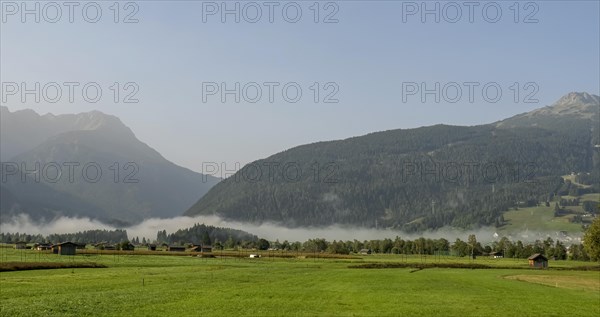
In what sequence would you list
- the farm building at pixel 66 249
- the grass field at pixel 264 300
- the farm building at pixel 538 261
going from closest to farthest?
the grass field at pixel 264 300 → the farm building at pixel 538 261 → the farm building at pixel 66 249

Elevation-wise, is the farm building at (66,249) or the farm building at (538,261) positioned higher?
the farm building at (66,249)

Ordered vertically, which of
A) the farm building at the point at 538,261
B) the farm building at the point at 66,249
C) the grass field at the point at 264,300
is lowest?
the farm building at the point at 538,261

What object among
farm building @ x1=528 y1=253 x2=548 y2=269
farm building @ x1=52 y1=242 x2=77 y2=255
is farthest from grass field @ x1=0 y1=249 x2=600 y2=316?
farm building @ x1=52 y1=242 x2=77 y2=255

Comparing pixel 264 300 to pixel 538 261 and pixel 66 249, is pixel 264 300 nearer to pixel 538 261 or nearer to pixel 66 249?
pixel 66 249

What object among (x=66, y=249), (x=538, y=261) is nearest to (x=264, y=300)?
(x=66, y=249)

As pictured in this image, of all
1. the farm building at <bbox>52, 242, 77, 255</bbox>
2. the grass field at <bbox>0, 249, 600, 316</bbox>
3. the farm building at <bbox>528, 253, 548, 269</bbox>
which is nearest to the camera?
the grass field at <bbox>0, 249, 600, 316</bbox>

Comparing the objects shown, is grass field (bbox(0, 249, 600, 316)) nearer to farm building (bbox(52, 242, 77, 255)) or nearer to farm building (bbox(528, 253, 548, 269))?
farm building (bbox(528, 253, 548, 269))

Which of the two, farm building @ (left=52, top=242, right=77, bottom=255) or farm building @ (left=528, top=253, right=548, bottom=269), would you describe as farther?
farm building @ (left=52, top=242, right=77, bottom=255)

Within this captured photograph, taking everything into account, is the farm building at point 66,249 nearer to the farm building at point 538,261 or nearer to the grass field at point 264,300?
the grass field at point 264,300

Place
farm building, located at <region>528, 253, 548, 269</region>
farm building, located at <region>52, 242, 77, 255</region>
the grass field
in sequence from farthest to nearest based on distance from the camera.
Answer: farm building, located at <region>52, 242, 77, 255</region> → farm building, located at <region>528, 253, 548, 269</region> → the grass field

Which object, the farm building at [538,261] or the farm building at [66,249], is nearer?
the farm building at [538,261]

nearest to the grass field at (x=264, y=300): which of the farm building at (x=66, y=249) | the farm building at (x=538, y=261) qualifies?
the farm building at (x=538, y=261)

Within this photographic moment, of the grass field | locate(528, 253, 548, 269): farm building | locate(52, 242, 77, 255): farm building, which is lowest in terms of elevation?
locate(528, 253, 548, 269): farm building

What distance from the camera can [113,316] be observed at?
140 feet
